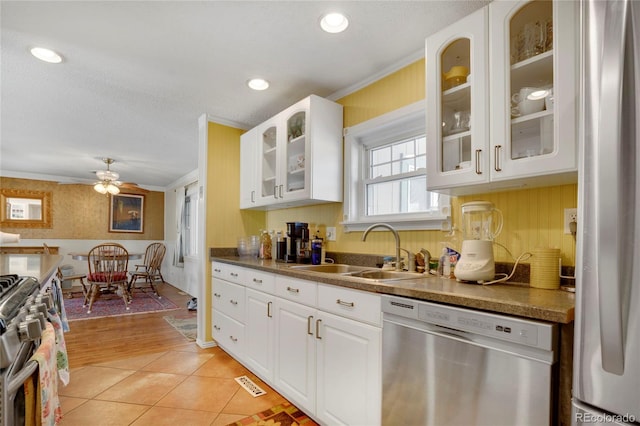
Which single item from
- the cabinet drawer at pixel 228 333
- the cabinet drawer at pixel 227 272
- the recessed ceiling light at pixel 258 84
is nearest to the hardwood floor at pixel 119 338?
the cabinet drawer at pixel 228 333

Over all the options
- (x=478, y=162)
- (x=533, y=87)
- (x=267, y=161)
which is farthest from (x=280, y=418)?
(x=533, y=87)

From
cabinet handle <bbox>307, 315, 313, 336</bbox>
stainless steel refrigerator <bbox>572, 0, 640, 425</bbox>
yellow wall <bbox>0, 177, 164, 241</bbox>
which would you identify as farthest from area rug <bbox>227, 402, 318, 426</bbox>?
yellow wall <bbox>0, 177, 164, 241</bbox>

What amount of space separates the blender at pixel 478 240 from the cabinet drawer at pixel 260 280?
118 centimetres

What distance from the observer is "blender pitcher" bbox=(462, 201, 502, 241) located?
1.61 metres

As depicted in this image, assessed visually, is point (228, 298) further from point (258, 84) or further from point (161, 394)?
point (258, 84)

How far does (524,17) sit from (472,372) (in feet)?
4.65

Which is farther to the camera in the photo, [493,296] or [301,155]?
[301,155]

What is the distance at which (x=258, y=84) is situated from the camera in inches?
99.0

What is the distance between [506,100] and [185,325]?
3857 millimetres

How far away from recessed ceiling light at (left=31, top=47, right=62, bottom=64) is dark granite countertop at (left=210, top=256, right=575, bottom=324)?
2241 millimetres

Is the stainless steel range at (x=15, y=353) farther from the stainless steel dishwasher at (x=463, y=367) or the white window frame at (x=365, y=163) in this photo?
the white window frame at (x=365, y=163)

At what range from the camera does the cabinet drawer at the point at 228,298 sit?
102 inches

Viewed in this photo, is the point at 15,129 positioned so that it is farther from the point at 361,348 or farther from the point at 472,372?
the point at 472,372

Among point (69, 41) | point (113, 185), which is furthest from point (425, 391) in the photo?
point (113, 185)
